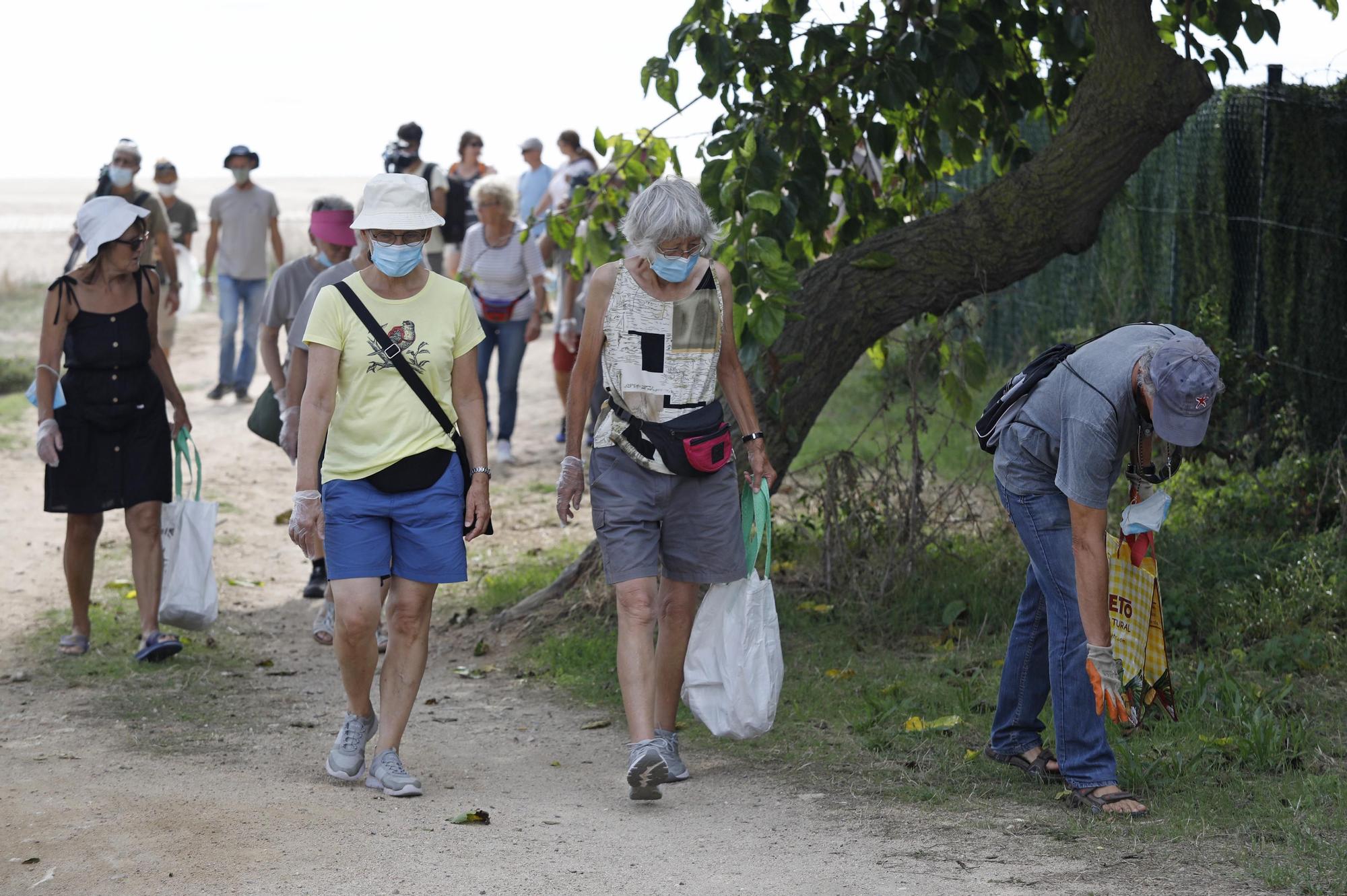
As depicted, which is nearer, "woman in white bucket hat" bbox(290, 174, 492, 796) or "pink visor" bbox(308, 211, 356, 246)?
"woman in white bucket hat" bbox(290, 174, 492, 796)

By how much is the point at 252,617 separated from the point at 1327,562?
198 inches

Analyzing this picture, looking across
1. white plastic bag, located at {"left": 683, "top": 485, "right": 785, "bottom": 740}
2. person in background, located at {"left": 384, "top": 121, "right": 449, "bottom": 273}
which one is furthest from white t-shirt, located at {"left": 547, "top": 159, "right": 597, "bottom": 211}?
white plastic bag, located at {"left": 683, "top": 485, "right": 785, "bottom": 740}

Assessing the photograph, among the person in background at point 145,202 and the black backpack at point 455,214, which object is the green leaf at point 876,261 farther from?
the black backpack at point 455,214

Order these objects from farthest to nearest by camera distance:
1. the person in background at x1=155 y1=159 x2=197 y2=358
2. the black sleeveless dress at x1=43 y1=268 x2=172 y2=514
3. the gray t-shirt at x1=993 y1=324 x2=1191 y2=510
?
the person in background at x1=155 y1=159 x2=197 y2=358, the black sleeveless dress at x1=43 y1=268 x2=172 y2=514, the gray t-shirt at x1=993 y1=324 x2=1191 y2=510

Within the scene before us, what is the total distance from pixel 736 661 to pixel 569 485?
77 cm

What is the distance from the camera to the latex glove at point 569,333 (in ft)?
34.4

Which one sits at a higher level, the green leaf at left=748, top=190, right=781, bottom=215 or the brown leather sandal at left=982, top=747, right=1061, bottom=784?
the green leaf at left=748, top=190, right=781, bottom=215

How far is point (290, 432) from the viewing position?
20.6 feet

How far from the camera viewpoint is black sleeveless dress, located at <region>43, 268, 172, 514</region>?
20.9 feet

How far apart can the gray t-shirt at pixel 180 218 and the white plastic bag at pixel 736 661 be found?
966 cm

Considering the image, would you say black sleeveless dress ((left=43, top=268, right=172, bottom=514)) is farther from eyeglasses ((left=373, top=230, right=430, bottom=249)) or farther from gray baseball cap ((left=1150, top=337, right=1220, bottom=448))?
gray baseball cap ((left=1150, top=337, right=1220, bottom=448))

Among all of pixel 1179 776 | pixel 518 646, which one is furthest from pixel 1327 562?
pixel 518 646

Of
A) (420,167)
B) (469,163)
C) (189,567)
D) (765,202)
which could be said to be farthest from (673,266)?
(469,163)

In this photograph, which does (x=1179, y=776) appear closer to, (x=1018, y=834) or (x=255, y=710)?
(x=1018, y=834)
